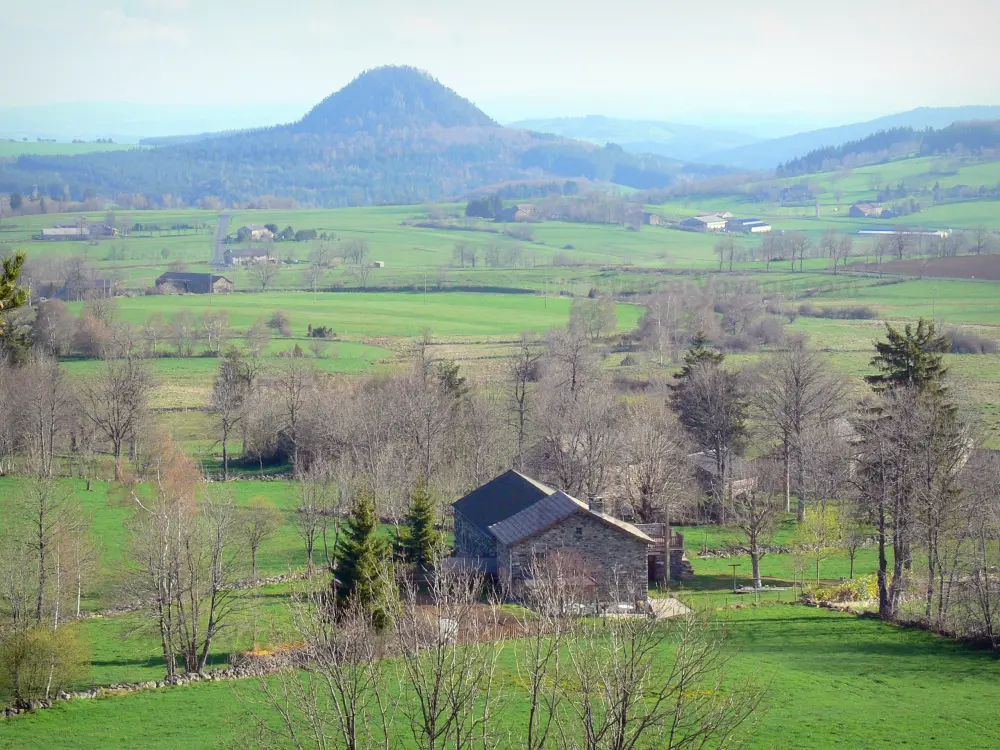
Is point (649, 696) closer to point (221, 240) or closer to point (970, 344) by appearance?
point (970, 344)

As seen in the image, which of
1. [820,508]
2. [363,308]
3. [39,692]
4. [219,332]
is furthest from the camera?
[363,308]

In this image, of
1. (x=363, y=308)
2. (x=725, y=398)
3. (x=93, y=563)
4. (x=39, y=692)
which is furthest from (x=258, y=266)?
Result: (x=39, y=692)

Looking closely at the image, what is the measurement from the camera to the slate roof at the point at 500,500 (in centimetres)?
3678

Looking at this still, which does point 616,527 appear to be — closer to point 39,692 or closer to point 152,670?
point 152,670

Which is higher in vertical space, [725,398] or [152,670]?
[725,398]

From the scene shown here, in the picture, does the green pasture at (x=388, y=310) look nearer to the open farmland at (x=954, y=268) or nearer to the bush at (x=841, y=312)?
the bush at (x=841, y=312)

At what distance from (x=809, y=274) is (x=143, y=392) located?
271ft

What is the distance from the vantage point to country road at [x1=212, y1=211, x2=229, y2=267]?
139500 mm

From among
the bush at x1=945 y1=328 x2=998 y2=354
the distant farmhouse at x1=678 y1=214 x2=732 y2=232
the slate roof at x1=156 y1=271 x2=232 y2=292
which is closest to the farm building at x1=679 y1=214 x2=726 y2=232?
the distant farmhouse at x1=678 y1=214 x2=732 y2=232

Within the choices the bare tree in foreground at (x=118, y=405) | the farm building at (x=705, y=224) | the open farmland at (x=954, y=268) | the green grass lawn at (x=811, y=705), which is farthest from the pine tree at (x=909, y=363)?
the farm building at (x=705, y=224)

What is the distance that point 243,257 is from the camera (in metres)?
139

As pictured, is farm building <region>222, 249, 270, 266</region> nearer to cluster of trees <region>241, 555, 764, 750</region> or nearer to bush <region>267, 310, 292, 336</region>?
bush <region>267, 310, 292, 336</region>

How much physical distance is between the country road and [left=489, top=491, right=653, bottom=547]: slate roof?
10708 cm

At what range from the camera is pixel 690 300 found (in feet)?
313
